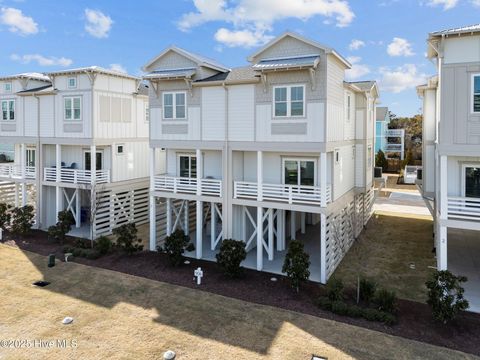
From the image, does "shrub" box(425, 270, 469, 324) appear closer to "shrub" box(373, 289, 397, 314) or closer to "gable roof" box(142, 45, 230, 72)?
"shrub" box(373, 289, 397, 314)

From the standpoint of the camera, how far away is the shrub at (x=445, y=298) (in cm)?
1137

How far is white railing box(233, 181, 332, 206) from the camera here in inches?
622

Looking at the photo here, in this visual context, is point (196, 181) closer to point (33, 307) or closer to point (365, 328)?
point (33, 307)

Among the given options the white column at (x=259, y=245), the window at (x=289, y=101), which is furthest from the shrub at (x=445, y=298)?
the window at (x=289, y=101)

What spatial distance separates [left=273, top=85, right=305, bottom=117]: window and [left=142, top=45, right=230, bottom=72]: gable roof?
4.14 meters

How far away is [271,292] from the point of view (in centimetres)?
1430

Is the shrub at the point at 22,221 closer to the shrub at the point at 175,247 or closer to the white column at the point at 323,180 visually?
the shrub at the point at 175,247

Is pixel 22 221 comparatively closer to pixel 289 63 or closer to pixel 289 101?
pixel 289 101

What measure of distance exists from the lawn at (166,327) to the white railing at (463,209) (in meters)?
5.04

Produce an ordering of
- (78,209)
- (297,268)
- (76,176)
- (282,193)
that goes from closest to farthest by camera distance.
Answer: (297,268)
(282,193)
(76,176)
(78,209)

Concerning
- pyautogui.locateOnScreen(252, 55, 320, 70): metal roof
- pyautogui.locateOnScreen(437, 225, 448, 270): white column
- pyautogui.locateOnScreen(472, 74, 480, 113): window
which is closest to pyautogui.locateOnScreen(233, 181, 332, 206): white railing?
pyautogui.locateOnScreen(437, 225, 448, 270): white column

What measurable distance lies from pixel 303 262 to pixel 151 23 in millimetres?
21655

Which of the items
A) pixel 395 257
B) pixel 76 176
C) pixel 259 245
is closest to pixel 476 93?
pixel 395 257

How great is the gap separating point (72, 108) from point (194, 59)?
8794 mm
